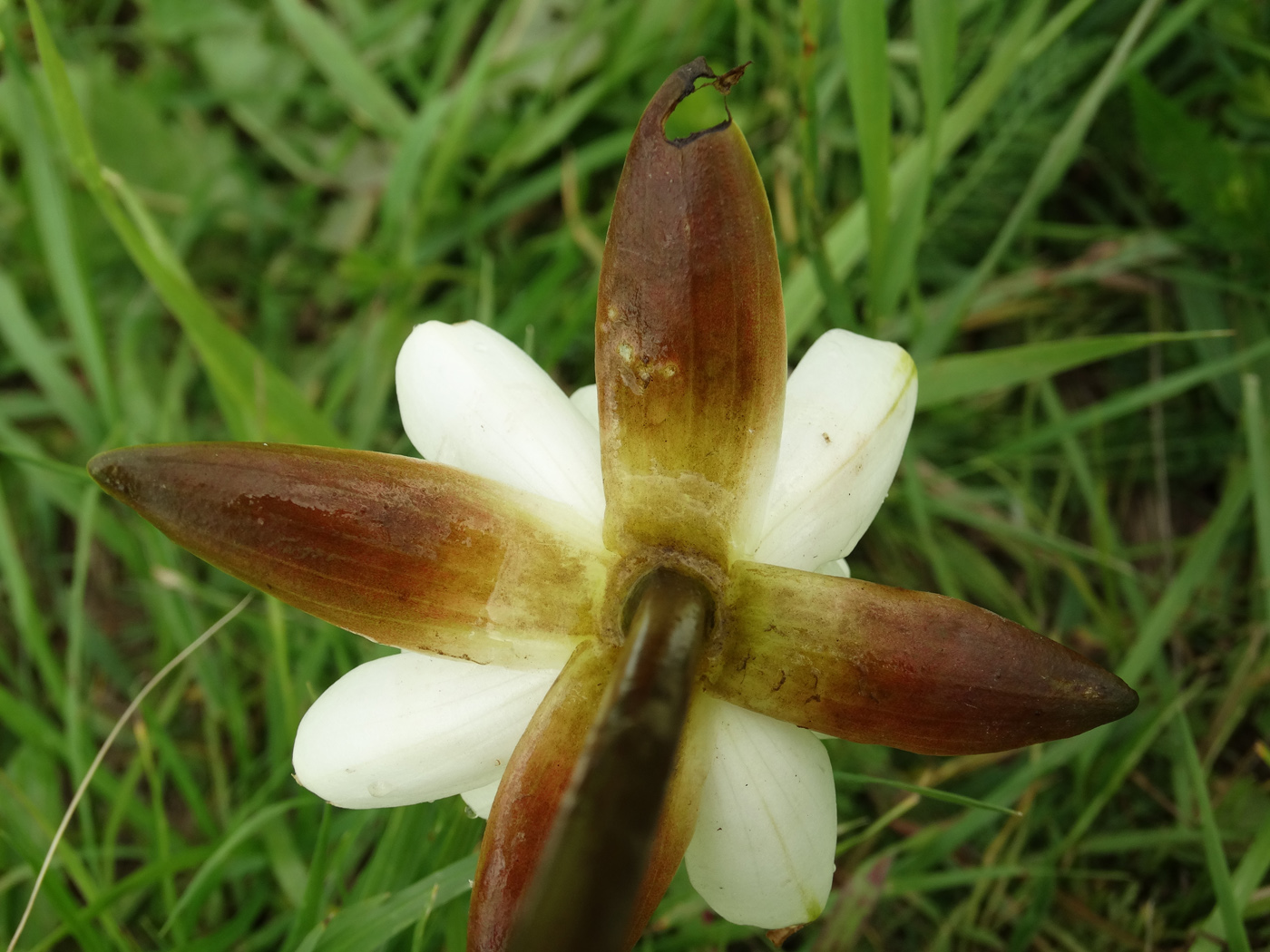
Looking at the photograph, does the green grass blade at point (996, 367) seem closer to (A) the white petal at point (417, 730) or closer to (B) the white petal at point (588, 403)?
(B) the white petal at point (588, 403)

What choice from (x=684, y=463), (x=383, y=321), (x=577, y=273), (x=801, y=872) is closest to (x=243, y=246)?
(x=383, y=321)

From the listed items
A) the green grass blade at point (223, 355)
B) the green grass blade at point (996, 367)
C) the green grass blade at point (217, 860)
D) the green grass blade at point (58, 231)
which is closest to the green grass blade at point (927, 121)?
the green grass blade at point (996, 367)

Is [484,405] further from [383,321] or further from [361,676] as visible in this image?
[383,321]

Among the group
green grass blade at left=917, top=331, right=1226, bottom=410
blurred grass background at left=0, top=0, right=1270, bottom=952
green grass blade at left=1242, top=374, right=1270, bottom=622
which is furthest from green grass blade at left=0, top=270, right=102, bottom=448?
green grass blade at left=1242, top=374, right=1270, bottom=622

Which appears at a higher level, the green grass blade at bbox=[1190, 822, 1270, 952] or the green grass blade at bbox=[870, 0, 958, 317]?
the green grass blade at bbox=[870, 0, 958, 317]

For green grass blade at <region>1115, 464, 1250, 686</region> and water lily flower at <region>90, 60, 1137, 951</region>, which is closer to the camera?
water lily flower at <region>90, 60, 1137, 951</region>

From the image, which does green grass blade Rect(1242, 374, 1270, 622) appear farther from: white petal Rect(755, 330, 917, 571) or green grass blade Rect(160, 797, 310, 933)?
green grass blade Rect(160, 797, 310, 933)
